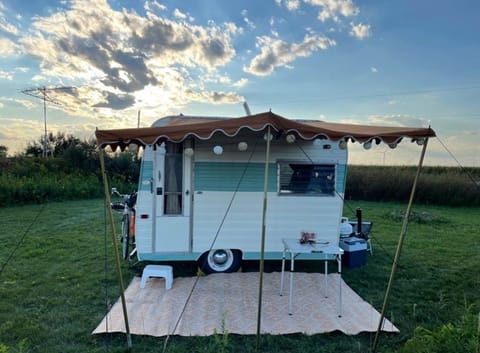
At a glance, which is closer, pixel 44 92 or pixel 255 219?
pixel 255 219

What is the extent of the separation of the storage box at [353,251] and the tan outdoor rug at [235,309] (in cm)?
67

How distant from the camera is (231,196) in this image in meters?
4.79

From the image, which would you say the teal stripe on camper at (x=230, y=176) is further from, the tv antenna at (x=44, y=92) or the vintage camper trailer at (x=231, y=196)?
the tv antenna at (x=44, y=92)

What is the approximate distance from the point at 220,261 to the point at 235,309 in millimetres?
1262

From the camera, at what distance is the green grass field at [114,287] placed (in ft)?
9.96

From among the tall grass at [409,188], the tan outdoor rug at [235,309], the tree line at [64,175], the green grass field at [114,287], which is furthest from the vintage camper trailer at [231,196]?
the tall grass at [409,188]

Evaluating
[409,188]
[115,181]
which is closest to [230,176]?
[115,181]

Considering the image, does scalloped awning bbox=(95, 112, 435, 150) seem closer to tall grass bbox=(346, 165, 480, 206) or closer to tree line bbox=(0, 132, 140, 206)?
tree line bbox=(0, 132, 140, 206)

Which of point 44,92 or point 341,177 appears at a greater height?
point 44,92

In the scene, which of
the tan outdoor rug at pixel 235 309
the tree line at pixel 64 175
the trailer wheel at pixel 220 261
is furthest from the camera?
the tree line at pixel 64 175

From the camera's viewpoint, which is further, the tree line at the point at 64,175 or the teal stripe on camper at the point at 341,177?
the tree line at the point at 64,175

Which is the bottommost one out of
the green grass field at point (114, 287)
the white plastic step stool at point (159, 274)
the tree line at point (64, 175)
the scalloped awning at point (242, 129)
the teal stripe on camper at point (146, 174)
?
the green grass field at point (114, 287)

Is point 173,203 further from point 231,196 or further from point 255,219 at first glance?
point 255,219

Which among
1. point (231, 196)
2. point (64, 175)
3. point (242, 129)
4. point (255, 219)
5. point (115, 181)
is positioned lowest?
point (115, 181)
